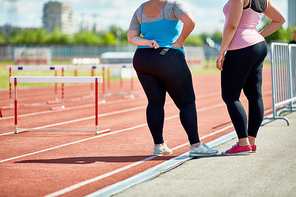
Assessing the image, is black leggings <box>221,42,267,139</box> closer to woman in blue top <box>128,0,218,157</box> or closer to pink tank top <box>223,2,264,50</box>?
pink tank top <box>223,2,264,50</box>

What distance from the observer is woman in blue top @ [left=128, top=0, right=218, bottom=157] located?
4699 mm

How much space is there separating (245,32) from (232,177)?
5.96 ft

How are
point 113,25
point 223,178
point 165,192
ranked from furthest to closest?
1. point 113,25
2. point 223,178
3. point 165,192

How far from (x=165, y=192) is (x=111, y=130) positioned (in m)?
4.17

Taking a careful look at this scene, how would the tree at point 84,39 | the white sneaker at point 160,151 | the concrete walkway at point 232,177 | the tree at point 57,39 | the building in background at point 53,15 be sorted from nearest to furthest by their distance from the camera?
the concrete walkway at point 232,177 → the white sneaker at point 160,151 → the tree at point 57,39 → the tree at point 84,39 → the building in background at point 53,15

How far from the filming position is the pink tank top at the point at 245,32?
4879 mm

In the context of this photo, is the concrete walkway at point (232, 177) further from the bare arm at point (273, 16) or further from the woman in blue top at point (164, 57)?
the bare arm at point (273, 16)

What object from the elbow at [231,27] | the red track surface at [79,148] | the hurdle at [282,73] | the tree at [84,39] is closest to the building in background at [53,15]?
the tree at [84,39]

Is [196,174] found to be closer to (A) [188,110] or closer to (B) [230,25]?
(A) [188,110]

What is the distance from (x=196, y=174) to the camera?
13.3 ft

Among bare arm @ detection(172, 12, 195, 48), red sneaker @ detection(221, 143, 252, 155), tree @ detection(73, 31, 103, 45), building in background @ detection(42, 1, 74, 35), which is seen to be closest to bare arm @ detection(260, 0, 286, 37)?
bare arm @ detection(172, 12, 195, 48)

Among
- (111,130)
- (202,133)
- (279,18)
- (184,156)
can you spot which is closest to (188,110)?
(184,156)

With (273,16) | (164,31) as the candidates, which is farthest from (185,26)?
(273,16)

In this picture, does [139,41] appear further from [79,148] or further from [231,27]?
[79,148]
